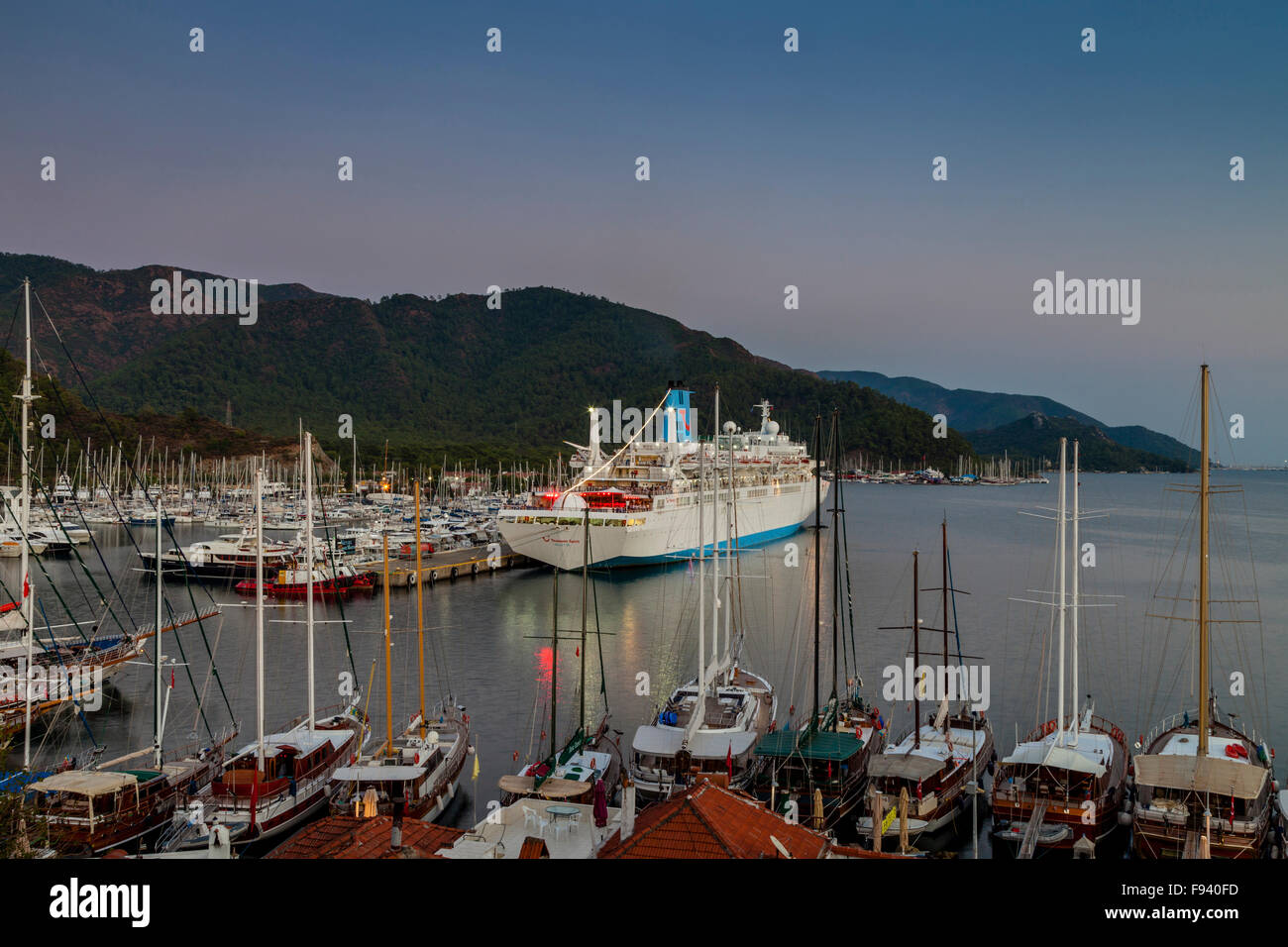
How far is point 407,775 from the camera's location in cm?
1421

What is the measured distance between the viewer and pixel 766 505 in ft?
186

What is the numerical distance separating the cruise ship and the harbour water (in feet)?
4.60

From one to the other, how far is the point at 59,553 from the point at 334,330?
14238 centimetres

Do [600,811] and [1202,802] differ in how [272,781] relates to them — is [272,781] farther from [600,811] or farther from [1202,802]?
[1202,802]

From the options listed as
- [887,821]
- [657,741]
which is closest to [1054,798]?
[887,821]

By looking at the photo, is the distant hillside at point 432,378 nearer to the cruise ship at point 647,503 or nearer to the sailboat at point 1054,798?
the cruise ship at point 647,503

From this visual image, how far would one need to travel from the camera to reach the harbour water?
68.4ft

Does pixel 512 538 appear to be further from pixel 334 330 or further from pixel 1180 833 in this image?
pixel 334 330

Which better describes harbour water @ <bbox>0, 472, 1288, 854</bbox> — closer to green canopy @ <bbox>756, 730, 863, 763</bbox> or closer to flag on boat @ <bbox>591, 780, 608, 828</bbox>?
green canopy @ <bbox>756, 730, 863, 763</bbox>

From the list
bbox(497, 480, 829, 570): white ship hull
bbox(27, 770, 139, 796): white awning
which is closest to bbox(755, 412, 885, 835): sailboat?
bbox(27, 770, 139, 796): white awning

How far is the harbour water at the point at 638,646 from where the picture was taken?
68.4 feet

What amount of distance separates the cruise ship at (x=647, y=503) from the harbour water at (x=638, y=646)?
140 cm

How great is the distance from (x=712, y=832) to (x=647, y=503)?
35.9m

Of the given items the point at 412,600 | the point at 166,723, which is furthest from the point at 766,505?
the point at 166,723
